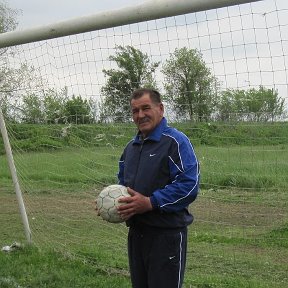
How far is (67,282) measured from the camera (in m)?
6.26

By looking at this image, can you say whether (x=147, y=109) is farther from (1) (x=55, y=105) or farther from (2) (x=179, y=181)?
(1) (x=55, y=105)

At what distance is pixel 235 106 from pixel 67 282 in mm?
2703

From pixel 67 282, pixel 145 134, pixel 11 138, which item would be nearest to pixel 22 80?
pixel 11 138

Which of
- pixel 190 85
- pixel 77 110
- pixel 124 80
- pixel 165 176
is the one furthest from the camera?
pixel 77 110

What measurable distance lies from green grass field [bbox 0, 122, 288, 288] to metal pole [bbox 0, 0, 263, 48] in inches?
52.9

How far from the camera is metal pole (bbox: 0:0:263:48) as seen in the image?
184 inches

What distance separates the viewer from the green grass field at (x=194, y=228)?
19.5 feet

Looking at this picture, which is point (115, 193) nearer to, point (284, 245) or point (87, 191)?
point (284, 245)

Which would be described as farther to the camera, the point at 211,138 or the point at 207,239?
the point at 207,239

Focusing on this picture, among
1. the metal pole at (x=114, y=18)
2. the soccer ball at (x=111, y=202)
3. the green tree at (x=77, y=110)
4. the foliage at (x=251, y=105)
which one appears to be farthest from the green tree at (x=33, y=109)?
the soccer ball at (x=111, y=202)

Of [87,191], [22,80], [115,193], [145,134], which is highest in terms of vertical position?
[22,80]

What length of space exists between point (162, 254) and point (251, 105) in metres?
1.69

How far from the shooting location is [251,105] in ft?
16.2

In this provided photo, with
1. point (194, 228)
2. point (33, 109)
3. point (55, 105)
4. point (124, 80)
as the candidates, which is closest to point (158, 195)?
point (124, 80)
